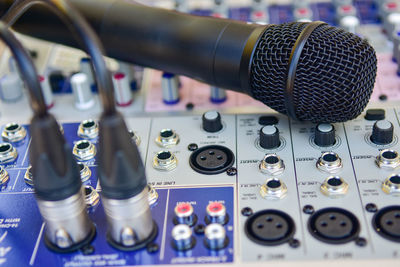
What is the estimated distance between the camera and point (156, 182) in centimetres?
143

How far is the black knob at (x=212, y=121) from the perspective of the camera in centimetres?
156

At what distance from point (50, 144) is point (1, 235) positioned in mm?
347

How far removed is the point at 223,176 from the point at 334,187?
26cm

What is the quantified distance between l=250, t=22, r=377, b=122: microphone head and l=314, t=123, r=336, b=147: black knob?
0.02 meters

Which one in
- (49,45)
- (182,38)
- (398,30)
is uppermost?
(182,38)

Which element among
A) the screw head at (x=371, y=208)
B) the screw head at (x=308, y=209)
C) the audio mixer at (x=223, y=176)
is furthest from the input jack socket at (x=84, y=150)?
the screw head at (x=371, y=208)

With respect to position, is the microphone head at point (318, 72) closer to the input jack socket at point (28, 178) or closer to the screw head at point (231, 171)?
the screw head at point (231, 171)

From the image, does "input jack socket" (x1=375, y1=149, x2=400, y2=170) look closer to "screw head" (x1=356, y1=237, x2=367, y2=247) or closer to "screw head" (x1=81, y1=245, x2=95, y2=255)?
"screw head" (x1=356, y1=237, x2=367, y2=247)

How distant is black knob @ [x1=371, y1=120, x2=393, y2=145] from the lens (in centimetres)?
145

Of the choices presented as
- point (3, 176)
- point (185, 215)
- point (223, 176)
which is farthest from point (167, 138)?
point (3, 176)

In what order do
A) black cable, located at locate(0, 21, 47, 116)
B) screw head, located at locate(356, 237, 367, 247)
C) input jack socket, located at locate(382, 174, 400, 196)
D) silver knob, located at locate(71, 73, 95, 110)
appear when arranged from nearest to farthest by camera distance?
black cable, located at locate(0, 21, 47, 116) < screw head, located at locate(356, 237, 367, 247) < input jack socket, located at locate(382, 174, 400, 196) < silver knob, located at locate(71, 73, 95, 110)

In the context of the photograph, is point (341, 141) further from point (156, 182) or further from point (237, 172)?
point (156, 182)

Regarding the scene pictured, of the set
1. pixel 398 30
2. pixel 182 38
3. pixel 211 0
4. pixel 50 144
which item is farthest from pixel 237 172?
pixel 211 0

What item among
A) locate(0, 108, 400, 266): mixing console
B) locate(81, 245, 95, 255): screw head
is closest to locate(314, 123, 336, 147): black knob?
locate(0, 108, 400, 266): mixing console
